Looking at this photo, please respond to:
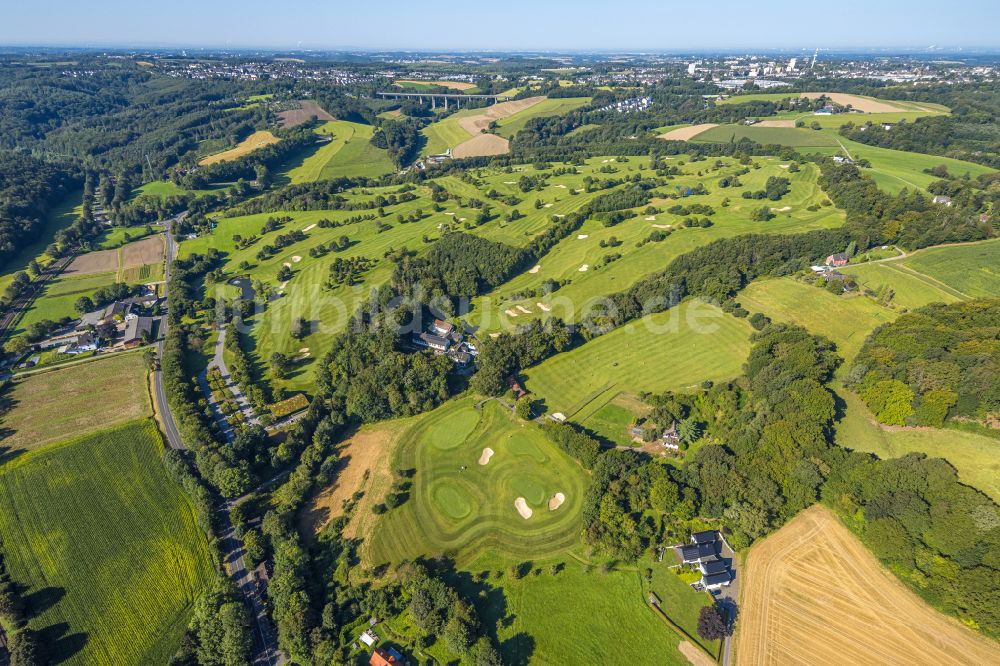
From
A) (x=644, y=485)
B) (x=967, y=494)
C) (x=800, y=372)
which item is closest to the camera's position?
(x=967, y=494)

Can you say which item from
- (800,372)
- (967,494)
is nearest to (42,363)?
(800,372)

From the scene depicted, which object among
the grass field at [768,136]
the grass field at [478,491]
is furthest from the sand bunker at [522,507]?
the grass field at [768,136]

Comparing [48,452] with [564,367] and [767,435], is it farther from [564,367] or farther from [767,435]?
[767,435]

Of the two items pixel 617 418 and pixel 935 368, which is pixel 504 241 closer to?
pixel 617 418

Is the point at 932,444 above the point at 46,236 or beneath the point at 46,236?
beneath

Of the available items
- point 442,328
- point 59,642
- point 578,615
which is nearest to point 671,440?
point 578,615
